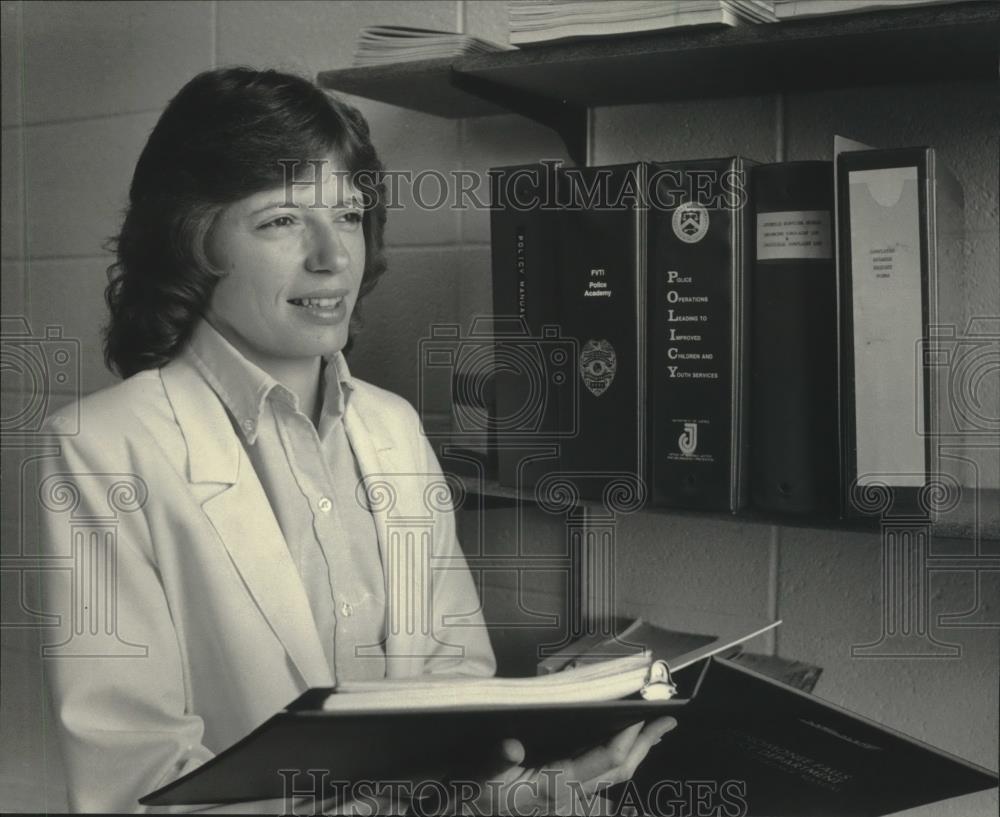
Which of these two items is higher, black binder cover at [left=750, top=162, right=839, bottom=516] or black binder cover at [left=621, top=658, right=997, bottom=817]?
black binder cover at [left=750, top=162, right=839, bottom=516]

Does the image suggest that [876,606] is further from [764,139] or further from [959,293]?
[764,139]

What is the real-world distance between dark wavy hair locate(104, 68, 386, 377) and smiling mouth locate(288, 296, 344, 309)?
42 mm

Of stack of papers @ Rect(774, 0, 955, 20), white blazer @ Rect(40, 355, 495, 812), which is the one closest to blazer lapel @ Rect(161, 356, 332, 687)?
white blazer @ Rect(40, 355, 495, 812)

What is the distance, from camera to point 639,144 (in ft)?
3.90

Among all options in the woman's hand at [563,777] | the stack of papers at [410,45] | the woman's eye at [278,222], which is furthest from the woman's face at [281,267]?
the woman's hand at [563,777]

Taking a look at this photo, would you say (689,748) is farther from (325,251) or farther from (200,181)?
(200,181)

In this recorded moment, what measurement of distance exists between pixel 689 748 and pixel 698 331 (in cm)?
37

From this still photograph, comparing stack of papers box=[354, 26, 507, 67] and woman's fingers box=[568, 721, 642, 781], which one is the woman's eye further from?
woman's fingers box=[568, 721, 642, 781]

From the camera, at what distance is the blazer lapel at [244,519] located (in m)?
1.02

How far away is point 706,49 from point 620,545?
554 mm

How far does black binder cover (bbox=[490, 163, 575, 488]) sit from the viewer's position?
1.06m

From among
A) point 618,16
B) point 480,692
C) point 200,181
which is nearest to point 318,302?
point 200,181

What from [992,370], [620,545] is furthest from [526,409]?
[992,370]

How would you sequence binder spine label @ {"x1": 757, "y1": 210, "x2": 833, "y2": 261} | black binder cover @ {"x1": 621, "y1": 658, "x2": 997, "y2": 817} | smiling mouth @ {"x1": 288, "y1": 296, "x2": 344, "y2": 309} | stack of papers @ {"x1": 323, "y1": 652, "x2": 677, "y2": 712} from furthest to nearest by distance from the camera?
1. smiling mouth @ {"x1": 288, "y1": 296, "x2": 344, "y2": 309}
2. binder spine label @ {"x1": 757, "y1": 210, "x2": 833, "y2": 261}
3. black binder cover @ {"x1": 621, "y1": 658, "x2": 997, "y2": 817}
4. stack of papers @ {"x1": 323, "y1": 652, "x2": 677, "y2": 712}
